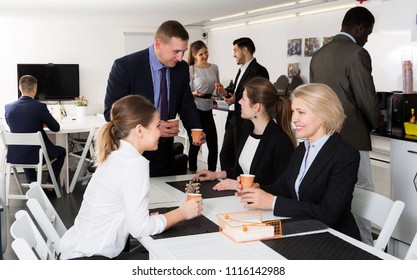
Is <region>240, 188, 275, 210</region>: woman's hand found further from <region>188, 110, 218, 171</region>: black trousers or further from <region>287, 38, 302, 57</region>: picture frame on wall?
<region>287, 38, 302, 57</region>: picture frame on wall

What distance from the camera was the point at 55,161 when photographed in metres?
5.82

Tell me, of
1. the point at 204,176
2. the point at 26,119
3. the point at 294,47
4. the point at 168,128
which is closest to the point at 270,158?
the point at 204,176

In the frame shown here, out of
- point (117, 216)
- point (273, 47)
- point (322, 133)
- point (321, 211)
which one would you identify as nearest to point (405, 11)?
point (273, 47)

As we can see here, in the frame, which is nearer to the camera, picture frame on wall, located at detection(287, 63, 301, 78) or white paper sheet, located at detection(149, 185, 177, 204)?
white paper sheet, located at detection(149, 185, 177, 204)

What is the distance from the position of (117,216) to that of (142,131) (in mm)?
351

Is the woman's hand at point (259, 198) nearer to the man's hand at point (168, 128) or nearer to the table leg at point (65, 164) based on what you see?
the man's hand at point (168, 128)

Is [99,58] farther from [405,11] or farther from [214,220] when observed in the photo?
[214,220]

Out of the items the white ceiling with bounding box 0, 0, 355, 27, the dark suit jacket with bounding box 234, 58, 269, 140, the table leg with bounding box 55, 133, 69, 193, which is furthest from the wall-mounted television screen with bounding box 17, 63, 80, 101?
the dark suit jacket with bounding box 234, 58, 269, 140

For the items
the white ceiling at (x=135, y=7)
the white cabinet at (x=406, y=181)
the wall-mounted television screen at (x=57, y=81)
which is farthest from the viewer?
the wall-mounted television screen at (x=57, y=81)

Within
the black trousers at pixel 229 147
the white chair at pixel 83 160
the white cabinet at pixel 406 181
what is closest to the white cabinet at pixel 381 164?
the white cabinet at pixel 406 181

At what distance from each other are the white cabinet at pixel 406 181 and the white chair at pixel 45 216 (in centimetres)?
231

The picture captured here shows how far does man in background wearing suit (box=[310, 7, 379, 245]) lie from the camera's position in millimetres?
3428

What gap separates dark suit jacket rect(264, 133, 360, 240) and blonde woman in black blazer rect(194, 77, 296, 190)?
602mm

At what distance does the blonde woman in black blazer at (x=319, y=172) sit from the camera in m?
2.14
